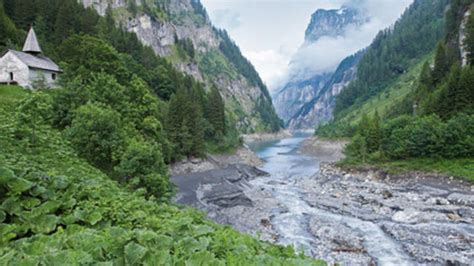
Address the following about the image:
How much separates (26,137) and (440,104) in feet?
251

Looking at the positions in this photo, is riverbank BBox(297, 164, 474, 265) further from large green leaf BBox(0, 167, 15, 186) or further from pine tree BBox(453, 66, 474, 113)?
pine tree BBox(453, 66, 474, 113)

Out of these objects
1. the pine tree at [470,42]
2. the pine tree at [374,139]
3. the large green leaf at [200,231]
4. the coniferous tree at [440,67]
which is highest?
the pine tree at [470,42]

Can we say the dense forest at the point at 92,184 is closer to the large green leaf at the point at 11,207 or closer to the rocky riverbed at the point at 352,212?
the large green leaf at the point at 11,207

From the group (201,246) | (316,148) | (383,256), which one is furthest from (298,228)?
(316,148)

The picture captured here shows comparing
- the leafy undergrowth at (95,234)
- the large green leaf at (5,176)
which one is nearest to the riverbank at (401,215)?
the leafy undergrowth at (95,234)

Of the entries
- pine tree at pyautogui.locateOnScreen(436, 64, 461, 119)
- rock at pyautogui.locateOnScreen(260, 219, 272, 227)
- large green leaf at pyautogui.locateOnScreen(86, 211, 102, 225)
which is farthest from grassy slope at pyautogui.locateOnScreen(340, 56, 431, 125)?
large green leaf at pyautogui.locateOnScreen(86, 211, 102, 225)

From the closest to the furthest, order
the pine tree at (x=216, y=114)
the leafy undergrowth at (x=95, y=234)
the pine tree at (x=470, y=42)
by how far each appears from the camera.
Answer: the leafy undergrowth at (x=95, y=234), the pine tree at (x=470, y=42), the pine tree at (x=216, y=114)

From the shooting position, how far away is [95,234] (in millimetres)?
7031

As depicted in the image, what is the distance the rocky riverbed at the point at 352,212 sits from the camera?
2623 cm

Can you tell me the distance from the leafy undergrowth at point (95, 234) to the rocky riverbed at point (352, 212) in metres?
7.86

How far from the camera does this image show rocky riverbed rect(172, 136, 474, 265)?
2623 cm

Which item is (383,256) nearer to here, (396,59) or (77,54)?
(77,54)

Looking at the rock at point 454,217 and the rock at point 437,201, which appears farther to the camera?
the rock at point 437,201

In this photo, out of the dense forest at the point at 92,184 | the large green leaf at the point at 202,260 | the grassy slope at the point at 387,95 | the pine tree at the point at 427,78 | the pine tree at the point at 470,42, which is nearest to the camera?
the large green leaf at the point at 202,260
